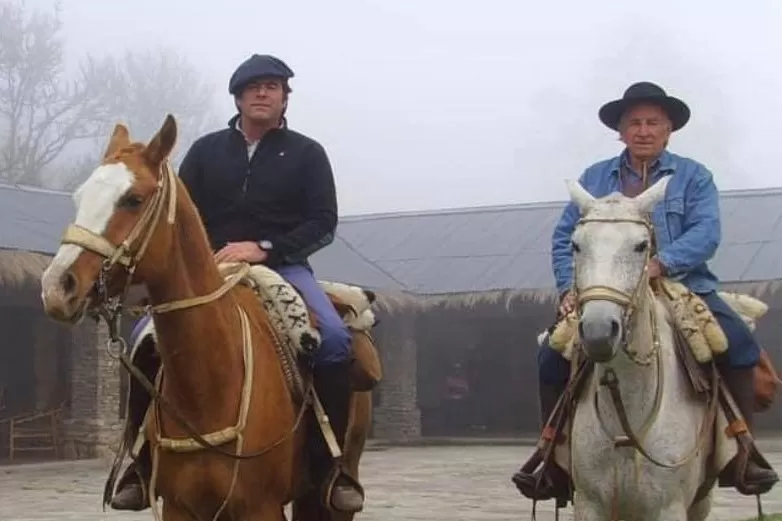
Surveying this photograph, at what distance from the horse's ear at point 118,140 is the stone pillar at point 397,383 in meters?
19.1

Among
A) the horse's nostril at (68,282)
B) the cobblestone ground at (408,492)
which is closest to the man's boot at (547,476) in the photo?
the cobblestone ground at (408,492)

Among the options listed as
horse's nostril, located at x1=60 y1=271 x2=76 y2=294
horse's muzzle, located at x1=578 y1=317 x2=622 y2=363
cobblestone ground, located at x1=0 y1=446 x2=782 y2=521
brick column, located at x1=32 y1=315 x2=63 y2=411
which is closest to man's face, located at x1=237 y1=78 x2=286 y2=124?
horse's nostril, located at x1=60 y1=271 x2=76 y2=294

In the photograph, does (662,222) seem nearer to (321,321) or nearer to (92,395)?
(321,321)

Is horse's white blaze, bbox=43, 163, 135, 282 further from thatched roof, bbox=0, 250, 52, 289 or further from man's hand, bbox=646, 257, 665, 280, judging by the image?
thatched roof, bbox=0, 250, 52, 289

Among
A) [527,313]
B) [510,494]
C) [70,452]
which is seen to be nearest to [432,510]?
[510,494]

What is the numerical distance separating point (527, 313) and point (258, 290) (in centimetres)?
1910

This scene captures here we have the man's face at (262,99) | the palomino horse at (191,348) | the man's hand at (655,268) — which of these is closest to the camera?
the palomino horse at (191,348)

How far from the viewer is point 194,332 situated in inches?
179

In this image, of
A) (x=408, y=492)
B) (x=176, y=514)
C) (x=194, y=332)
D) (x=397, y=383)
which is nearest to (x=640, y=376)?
(x=194, y=332)

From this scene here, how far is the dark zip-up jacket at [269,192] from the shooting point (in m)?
5.37

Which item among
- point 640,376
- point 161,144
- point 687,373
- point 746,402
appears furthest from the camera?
point 746,402

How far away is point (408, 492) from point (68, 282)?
365 inches

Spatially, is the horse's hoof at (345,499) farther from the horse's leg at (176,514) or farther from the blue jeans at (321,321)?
the horse's leg at (176,514)

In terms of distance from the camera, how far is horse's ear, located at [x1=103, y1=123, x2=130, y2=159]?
4445 mm
